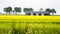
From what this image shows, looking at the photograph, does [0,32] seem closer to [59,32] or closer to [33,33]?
[33,33]

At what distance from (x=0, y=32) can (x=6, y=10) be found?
2655 inches

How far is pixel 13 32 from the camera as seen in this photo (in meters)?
12.3

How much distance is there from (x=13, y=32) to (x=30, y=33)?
121 centimetres

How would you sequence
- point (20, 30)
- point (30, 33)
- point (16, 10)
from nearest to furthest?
point (30, 33)
point (20, 30)
point (16, 10)

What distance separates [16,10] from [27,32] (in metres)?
66.1

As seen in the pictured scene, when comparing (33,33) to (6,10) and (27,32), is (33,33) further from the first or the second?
(6,10)

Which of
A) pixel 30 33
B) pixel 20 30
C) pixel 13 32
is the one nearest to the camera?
pixel 30 33

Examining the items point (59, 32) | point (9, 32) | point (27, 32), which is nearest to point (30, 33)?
point (27, 32)

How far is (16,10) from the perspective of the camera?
77.7 meters

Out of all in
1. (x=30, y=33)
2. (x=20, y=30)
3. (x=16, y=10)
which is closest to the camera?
(x=30, y=33)

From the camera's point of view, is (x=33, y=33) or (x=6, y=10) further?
(x=6, y=10)

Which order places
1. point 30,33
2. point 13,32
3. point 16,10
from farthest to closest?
point 16,10 < point 13,32 < point 30,33

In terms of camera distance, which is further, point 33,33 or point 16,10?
point 16,10

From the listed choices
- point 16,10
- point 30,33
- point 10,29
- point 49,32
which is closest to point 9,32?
point 10,29
